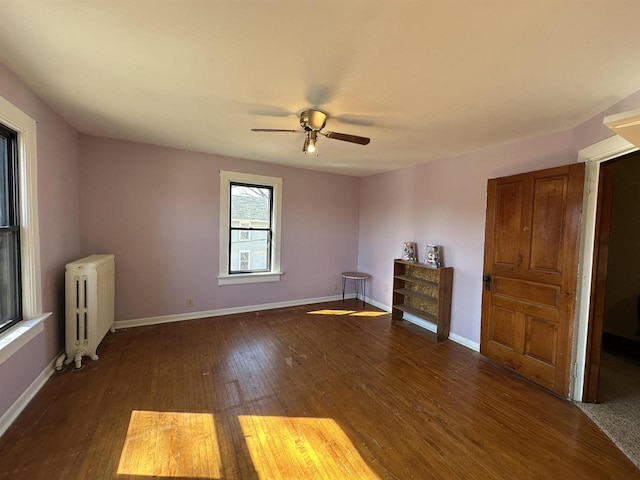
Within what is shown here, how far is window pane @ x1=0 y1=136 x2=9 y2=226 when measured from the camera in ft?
6.35

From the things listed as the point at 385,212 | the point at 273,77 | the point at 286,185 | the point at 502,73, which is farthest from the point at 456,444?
the point at 286,185

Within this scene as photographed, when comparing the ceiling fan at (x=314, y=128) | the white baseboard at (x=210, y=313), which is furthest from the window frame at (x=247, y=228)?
the ceiling fan at (x=314, y=128)

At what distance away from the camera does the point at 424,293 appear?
401cm

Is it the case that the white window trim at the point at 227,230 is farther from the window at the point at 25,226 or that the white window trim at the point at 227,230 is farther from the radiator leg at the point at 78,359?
the window at the point at 25,226

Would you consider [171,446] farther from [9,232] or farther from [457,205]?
[457,205]

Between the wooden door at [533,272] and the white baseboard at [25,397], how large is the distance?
405cm

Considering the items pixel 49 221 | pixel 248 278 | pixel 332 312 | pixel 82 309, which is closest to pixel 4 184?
pixel 49 221

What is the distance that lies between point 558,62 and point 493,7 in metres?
0.71

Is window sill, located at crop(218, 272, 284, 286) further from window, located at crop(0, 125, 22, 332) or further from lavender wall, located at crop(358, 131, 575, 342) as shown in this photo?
window, located at crop(0, 125, 22, 332)

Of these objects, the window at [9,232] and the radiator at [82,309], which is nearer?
the window at [9,232]

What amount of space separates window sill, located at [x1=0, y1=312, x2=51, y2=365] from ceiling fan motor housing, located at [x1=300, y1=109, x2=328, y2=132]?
258cm

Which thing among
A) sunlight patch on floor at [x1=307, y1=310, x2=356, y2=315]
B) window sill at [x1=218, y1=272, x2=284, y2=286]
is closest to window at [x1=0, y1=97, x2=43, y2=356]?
window sill at [x1=218, y1=272, x2=284, y2=286]

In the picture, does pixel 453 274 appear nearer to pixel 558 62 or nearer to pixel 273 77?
pixel 558 62

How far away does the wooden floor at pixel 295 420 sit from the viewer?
1.63 meters
